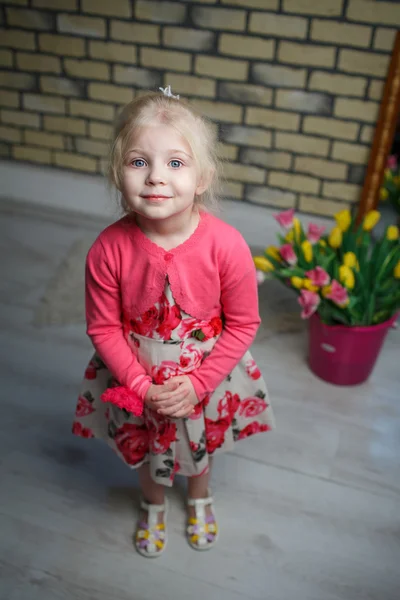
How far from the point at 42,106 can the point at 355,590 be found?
2.05 metres

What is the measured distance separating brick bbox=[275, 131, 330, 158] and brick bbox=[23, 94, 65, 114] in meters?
0.87

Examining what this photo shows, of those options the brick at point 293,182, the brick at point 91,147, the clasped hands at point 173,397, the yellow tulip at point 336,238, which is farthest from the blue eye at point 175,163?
the brick at point 91,147

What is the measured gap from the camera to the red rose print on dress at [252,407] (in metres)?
1.26

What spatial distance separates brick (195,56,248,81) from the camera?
2.18 m

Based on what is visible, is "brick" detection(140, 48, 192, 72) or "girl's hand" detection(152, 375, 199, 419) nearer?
"girl's hand" detection(152, 375, 199, 419)

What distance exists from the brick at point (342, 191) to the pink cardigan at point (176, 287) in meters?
1.30

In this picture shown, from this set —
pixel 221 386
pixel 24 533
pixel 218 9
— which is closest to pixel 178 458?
pixel 221 386

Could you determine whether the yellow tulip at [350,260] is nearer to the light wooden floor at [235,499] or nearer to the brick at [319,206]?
the light wooden floor at [235,499]

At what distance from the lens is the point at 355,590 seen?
4.29 ft

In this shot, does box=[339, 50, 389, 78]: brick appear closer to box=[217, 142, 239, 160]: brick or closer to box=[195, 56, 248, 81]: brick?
box=[195, 56, 248, 81]: brick

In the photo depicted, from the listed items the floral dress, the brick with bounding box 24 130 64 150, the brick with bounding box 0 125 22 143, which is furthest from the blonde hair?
the brick with bounding box 0 125 22 143

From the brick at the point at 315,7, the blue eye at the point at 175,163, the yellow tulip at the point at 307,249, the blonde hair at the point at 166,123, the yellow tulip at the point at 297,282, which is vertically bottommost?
the yellow tulip at the point at 297,282

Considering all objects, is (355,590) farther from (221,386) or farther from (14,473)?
(14,473)

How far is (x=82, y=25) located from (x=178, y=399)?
1.71m
